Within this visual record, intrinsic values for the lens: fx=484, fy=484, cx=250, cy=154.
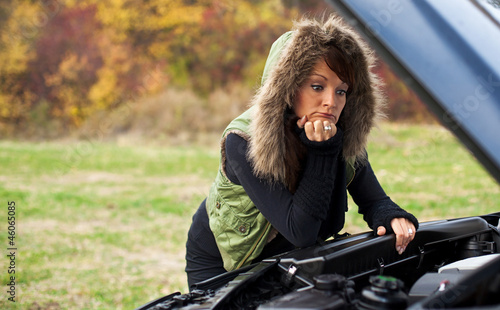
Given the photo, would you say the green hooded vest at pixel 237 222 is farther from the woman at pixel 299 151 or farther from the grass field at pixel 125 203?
the grass field at pixel 125 203

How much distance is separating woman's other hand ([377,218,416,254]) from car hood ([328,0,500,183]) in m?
0.88

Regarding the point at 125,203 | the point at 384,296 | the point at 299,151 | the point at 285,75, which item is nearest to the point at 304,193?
the point at 299,151

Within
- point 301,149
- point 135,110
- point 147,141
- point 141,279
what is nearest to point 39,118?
point 135,110

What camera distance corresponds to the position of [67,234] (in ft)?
22.3

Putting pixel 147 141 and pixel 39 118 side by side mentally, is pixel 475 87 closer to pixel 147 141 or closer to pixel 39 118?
pixel 147 141

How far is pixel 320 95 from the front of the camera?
6.63ft

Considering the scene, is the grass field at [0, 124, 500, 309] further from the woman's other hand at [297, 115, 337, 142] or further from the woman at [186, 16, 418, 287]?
the woman's other hand at [297, 115, 337, 142]

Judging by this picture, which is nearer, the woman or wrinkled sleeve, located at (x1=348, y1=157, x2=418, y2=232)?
the woman

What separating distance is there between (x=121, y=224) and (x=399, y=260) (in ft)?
20.4

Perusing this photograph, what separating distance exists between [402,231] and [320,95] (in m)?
0.65

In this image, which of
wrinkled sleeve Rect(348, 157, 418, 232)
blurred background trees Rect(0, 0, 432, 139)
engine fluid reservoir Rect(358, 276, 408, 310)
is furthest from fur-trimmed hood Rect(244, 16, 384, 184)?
blurred background trees Rect(0, 0, 432, 139)

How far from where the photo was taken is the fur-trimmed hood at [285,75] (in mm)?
1966

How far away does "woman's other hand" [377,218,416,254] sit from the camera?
1.95 metres

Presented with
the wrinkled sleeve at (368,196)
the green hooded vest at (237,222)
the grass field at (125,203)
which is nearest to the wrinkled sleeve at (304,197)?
the green hooded vest at (237,222)
